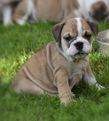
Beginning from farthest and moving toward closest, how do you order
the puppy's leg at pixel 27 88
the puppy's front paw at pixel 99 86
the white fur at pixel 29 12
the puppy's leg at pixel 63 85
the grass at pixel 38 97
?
1. the white fur at pixel 29 12
2. the puppy's front paw at pixel 99 86
3. the puppy's leg at pixel 27 88
4. the puppy's leg at pixel 63 85
5. the grass at pixel 38 97

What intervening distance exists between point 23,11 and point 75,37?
3.39 metres

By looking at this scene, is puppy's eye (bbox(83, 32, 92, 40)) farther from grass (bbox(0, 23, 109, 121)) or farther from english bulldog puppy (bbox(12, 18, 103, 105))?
grass (bbox(0, 23, 109, 121))

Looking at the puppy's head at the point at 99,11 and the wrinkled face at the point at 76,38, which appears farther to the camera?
the puppy's head at the point at 99,11

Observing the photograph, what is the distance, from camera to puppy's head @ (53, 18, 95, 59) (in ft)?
16.6

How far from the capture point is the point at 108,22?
7785 millimetres

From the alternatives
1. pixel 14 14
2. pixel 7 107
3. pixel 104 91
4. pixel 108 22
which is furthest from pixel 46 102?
pixel 14 14

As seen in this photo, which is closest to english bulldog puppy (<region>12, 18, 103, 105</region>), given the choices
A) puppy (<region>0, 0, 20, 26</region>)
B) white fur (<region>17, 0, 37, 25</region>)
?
white fur (<region>17, 0, 37, 25</region>)

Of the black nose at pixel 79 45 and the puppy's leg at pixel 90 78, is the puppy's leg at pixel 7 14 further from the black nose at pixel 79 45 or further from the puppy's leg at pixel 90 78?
the black nose at pixel 79 45

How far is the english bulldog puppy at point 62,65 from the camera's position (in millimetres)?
5121

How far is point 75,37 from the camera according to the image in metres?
5.12

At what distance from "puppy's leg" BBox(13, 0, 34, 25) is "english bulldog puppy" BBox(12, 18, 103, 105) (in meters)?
2.85

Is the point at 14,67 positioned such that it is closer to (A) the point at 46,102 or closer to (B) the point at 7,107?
(A) the point at 46,102

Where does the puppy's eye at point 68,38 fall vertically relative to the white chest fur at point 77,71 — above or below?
above

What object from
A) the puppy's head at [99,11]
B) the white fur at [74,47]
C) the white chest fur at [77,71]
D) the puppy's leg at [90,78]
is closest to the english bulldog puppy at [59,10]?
the puppy's head at [99,11]
